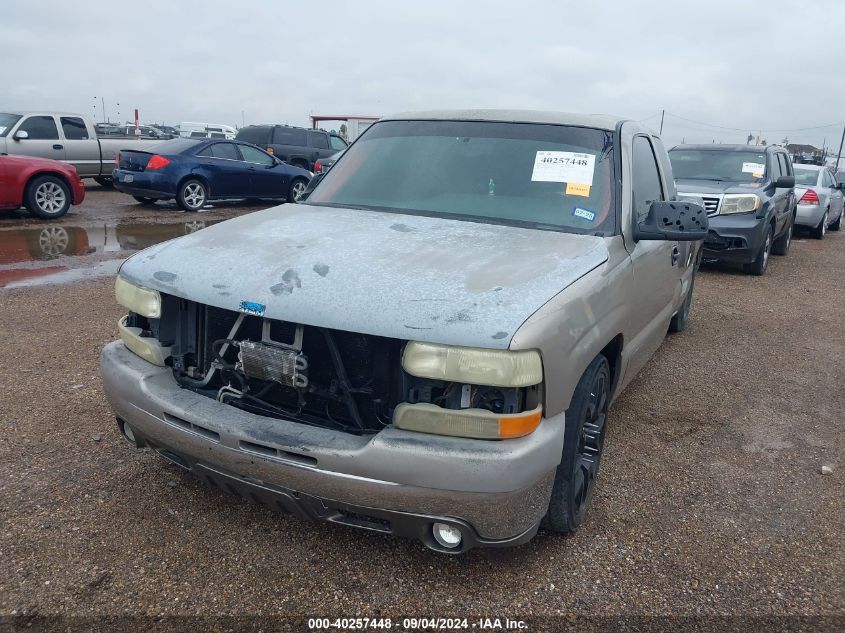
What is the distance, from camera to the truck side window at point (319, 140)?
20266mm

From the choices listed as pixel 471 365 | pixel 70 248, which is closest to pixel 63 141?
pixel 70 248

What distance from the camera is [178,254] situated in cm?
288

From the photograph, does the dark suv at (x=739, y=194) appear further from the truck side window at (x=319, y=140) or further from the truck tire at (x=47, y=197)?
the truck side window at (x=319, y=140)

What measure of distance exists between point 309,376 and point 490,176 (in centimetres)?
163

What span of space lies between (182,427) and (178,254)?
757 mm

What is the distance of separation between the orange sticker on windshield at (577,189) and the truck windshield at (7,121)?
13.5 metres

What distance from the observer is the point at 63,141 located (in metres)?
14.6

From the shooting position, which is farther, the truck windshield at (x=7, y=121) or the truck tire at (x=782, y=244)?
the truck windshield at (x=7, y=121)

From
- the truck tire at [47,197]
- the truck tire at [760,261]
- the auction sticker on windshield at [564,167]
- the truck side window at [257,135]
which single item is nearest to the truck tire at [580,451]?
the auction sticker on windshield at [564,167]

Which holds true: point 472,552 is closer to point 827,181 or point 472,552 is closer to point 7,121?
point 7,121

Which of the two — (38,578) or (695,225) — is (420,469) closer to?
(38,578)

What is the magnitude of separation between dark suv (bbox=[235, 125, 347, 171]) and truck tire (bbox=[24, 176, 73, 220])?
859cm

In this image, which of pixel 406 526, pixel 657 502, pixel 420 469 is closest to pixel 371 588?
pixel 406 526

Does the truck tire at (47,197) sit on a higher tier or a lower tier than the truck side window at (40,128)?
lower
